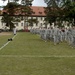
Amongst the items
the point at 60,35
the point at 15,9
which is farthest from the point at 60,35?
the point at 15,9

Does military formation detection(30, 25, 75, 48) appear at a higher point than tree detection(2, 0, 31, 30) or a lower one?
lower

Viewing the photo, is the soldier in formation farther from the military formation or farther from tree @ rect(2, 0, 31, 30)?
tree @ rect(2, 0, 31, 30)

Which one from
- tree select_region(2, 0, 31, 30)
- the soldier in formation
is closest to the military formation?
the soldier in formation

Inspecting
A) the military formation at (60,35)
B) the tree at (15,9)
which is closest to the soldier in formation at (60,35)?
the military formation at (60,35)

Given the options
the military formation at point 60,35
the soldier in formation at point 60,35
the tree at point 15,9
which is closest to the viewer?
the military formation at point 60,35

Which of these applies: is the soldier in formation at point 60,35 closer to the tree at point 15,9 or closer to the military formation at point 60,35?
the military formation at point 60,35

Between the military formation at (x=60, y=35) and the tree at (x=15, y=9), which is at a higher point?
the tree at (x=15, y=9)

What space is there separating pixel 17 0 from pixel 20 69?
121 meters

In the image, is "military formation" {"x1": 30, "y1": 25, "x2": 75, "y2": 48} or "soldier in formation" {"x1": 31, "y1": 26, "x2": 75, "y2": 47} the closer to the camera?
"military formation" {"x1": 30, "y1": 25, "x2": 75, "y2": 48}

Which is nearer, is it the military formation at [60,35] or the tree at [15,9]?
the military formation at [60,35]

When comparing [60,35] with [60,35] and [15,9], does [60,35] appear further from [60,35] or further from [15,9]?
[15,9]

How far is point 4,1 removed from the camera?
133 metres

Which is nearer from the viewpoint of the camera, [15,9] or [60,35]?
[60,35]

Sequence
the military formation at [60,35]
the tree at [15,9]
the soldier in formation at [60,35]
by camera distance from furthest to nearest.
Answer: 1. the tree at [15,9]
2. the soldier in formation at [60,35]
3. the military formation at [60,35]
